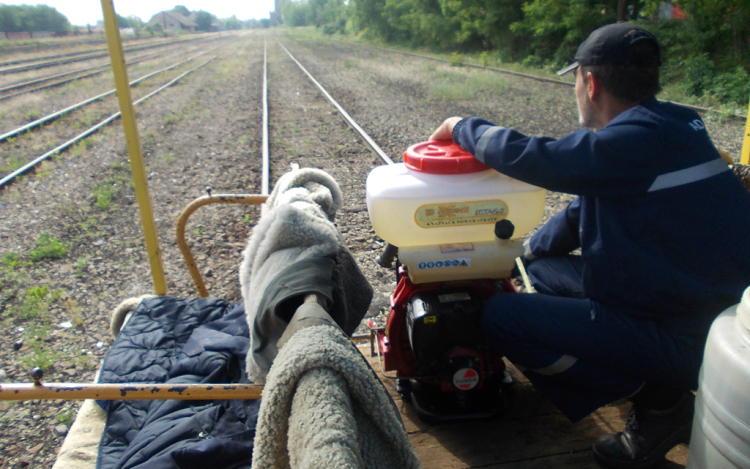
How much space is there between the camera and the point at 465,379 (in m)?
1.83

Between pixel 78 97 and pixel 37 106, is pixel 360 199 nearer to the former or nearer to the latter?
pixel 37 106

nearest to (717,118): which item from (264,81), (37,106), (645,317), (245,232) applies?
(245,232)

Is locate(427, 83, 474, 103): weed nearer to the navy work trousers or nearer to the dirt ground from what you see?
the dirt ground

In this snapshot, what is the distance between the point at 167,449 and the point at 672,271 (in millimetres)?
1860

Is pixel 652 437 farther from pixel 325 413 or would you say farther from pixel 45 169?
pixel 45 169

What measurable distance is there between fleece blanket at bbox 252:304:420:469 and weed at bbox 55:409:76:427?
2532mm

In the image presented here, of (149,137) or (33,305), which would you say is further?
(149,137)

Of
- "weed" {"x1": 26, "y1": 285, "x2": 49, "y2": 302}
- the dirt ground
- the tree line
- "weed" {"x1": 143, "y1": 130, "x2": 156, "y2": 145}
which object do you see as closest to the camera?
the dirt ground

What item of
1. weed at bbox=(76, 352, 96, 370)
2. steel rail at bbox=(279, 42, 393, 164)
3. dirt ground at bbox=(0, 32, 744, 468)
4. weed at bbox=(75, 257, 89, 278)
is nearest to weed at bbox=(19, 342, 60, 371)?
dirt ground at bbox=(0, 32, 744, 468)

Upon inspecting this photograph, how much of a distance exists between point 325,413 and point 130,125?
6.40 feet

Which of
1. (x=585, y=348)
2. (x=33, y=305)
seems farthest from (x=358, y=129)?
(x=585, y=348)

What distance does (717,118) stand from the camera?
908 cm

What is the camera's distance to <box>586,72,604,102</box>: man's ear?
5.80 ft

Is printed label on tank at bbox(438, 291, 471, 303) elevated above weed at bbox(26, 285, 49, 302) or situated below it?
above
